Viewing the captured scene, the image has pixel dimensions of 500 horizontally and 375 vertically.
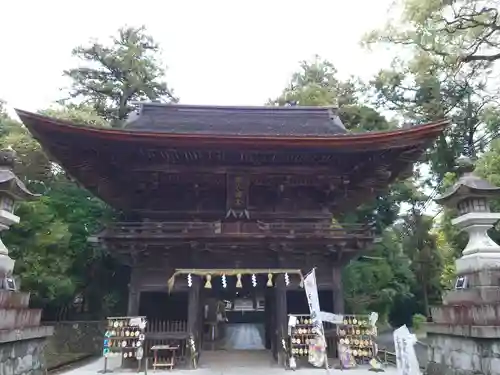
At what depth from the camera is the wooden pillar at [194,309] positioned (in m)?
9.69

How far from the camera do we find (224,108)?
541 inches

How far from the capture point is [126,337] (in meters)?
9.23

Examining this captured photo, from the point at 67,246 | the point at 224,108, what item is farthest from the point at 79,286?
the point at 224,108

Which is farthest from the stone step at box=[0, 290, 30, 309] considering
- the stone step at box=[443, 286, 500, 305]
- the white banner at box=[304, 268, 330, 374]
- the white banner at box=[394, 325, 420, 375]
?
the stone step at box=[443, 286, 500, 305]

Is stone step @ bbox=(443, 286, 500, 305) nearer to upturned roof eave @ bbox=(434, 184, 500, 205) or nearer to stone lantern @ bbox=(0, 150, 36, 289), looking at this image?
upturned roof eave @ bbox=(434, 184, 500, 205)

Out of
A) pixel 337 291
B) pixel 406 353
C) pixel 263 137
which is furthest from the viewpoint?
pixel 337 291

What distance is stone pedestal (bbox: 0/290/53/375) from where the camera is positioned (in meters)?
5.49

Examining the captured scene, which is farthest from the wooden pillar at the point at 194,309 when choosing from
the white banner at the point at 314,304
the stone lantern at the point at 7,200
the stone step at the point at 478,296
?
the stone step at the point at 478,296

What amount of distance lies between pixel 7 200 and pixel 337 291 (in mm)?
7758

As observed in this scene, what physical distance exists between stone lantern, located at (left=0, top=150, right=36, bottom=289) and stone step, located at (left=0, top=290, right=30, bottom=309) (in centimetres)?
23

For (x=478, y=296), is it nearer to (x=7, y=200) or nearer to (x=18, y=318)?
(x=18, y=318)

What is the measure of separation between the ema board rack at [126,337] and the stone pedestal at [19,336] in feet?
7.75

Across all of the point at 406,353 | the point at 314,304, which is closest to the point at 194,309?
the point at 314,304

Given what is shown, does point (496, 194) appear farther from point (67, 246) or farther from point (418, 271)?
point (418, 271)
